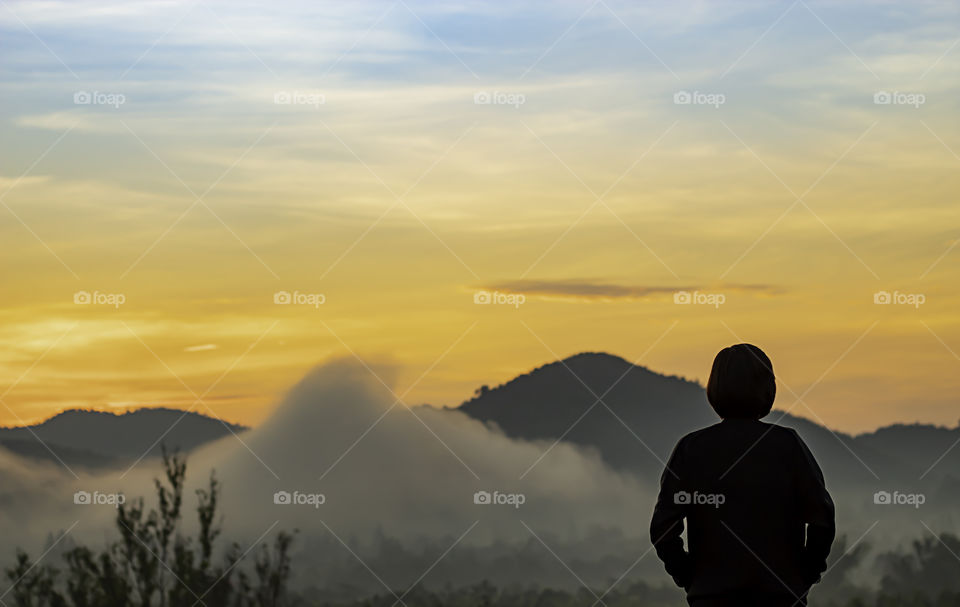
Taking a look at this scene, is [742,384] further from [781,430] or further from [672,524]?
[672,524]

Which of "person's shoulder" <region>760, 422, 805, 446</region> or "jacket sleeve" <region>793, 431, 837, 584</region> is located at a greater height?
"person's shoulder" <region>760, 422, 805, 446</region>

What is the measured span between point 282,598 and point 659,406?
12.2ft

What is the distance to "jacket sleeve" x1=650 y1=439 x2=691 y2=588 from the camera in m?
3.09

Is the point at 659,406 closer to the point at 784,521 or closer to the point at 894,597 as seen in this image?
the point at 894,597

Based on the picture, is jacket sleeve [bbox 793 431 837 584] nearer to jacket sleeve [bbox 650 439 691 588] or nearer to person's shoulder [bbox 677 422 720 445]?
person's shoulder [bbox 677 422 720 445]

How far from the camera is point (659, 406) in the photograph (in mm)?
9234

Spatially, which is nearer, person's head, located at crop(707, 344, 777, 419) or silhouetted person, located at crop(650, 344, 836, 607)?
silhouetted person, located at crop(650, 344, 836, 607)

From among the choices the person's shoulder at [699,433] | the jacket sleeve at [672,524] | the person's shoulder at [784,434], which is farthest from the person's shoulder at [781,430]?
the jacket sleeve at [672,524]

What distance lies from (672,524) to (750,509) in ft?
0.84

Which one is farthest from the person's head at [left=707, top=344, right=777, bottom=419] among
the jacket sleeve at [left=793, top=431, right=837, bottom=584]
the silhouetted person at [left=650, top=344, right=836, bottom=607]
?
the jacket sleeve at [left=793, top=431, right=837, bottom=584]

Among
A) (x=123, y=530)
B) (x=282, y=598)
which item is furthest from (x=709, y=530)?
(x=123, y=530)

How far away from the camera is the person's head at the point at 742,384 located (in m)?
3.11

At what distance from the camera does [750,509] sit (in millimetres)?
3010

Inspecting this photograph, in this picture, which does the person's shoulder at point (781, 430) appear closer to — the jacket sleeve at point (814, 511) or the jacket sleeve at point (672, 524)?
the jacket sleeve at point (814, 511)
